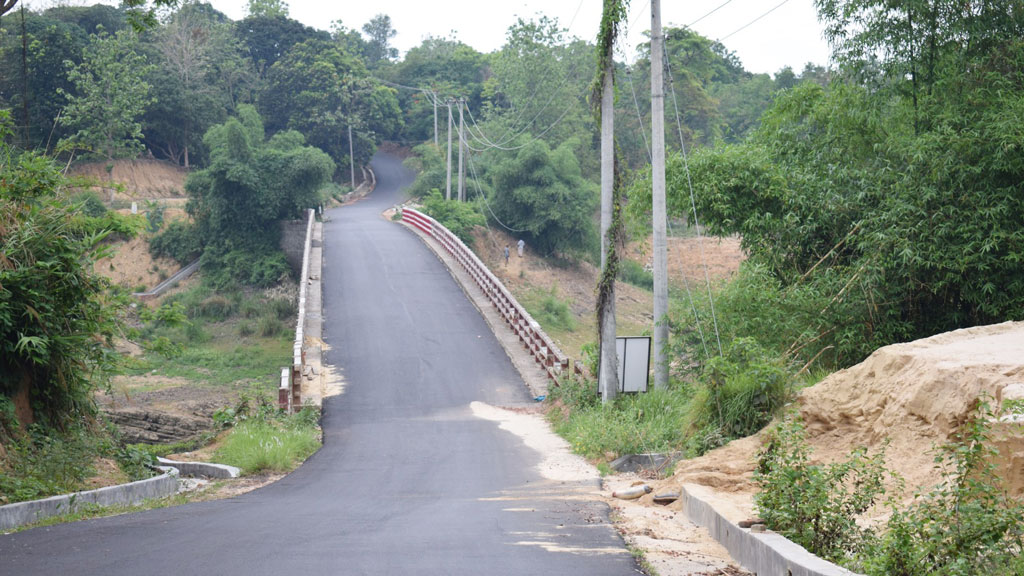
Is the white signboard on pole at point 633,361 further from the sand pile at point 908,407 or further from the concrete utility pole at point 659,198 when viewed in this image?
the sand pile at point 908,407

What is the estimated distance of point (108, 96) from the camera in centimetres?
4950

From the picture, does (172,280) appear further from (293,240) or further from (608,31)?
(608,31)

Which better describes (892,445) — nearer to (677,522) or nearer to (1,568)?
(677,522)

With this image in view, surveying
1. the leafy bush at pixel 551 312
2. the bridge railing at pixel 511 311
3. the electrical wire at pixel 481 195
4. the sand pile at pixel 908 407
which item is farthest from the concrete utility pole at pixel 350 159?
the sand pile at pixel 908 407

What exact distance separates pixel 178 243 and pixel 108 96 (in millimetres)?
10323

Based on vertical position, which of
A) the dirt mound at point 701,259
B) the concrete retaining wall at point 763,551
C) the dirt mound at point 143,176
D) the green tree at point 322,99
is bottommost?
the concrete retaining wall at point 763,551

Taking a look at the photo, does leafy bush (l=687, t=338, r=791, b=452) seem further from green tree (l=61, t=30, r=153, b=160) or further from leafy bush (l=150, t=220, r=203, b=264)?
green tree (l=61, t=30, r=153, b=160)

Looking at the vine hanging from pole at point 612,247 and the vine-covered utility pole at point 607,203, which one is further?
the vine hanging from pole at point 612,247

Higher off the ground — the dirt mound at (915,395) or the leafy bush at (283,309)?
the dirt mound at (915,395)

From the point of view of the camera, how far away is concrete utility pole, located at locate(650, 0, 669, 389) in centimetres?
1591

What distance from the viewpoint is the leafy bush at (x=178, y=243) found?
45656mm

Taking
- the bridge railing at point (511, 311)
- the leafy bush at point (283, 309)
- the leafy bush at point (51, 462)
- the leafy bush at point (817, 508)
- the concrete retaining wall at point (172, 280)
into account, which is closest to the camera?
the leafy bush at point (817, 508)

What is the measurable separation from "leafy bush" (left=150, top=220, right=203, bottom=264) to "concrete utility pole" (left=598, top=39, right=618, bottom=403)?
33166 mm

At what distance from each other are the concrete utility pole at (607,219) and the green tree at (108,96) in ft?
129
